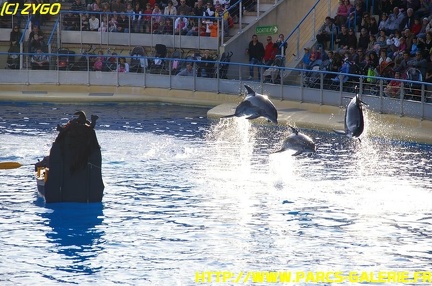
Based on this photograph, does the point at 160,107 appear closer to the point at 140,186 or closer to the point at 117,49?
the point at 117,49

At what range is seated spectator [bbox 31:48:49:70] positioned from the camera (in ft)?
126

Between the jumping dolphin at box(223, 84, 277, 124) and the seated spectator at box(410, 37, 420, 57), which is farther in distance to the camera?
the seated spectator at box(410, 37, 420, 57)

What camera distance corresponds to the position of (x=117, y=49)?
135 ft

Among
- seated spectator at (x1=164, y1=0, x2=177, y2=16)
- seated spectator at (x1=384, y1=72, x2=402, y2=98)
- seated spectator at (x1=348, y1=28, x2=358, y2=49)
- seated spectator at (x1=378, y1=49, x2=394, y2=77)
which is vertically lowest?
seated spectator at (x1=384, y1=72, x2=402, y2=98)

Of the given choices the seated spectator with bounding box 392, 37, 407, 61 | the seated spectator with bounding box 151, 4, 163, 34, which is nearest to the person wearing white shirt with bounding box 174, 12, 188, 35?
the seated spectator with bounding box 151, 4, 163, 34

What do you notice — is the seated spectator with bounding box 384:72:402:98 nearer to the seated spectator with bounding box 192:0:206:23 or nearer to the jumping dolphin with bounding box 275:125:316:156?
the jumping dolphin with bounding box 275:125:316:156

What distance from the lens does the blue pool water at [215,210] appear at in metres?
19.2

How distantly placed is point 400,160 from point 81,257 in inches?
409

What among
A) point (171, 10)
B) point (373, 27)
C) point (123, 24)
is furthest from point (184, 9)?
point (373, 27)

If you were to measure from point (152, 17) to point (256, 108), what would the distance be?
1578 centimetres

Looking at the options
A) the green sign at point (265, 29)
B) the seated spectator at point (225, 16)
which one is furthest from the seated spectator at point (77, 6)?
the green sign at point (265, 29)

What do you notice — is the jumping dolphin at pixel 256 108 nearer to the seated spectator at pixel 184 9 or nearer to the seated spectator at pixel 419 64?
the seated spectator at pixel 419 64

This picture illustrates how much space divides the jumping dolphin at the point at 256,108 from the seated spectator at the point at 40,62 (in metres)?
14.0

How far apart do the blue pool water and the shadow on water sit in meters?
0.03
